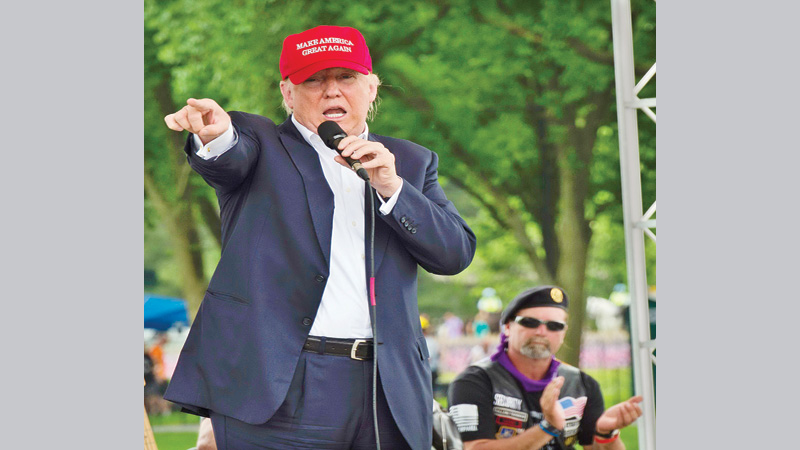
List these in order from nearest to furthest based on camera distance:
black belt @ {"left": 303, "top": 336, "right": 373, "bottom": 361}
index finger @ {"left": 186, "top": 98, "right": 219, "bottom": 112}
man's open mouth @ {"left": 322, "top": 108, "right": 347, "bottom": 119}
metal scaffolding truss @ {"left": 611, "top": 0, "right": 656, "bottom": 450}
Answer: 1. index finger @ {"left": 186, "top": 98, "right": 219, "bottom": 112}
2. black belt @ {"left": 303, "top": 336, "right": 373, "bottom": 361}
3. man's open mouth @ {"left": 322, "top": 108, "right": 347, "bottom": 119}
4. metal scaffolding truss @ {"left": 611, "top": 0, "right": 656, "bottom": 450}

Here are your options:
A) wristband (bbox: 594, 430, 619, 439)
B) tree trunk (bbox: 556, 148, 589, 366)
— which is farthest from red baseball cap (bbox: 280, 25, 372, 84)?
tree trunk (bbox: 556, 148, 589, 366)

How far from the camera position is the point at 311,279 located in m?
1.69

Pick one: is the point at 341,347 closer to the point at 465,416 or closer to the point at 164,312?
the point at 465,416

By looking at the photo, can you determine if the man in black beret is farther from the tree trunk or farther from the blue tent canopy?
the blue tent canopy

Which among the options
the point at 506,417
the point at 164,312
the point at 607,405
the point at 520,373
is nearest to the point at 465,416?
the point at 506,417

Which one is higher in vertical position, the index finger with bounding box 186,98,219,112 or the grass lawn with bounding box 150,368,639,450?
the index finger with bounding box 186,98,219,112

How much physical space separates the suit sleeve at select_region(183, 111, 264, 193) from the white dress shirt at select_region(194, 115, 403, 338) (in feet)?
0.05

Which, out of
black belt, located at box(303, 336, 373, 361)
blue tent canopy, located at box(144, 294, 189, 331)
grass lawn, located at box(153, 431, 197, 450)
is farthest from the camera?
blue tent canopy, located at box(144, 294, 189, 331)

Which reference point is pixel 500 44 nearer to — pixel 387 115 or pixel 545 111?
pixel 545 111

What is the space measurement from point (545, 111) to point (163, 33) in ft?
10.7

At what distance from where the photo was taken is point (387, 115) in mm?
6953

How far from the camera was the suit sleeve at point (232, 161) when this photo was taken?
1648 millimetres

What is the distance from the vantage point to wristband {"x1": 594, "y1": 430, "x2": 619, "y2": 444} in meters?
4.75

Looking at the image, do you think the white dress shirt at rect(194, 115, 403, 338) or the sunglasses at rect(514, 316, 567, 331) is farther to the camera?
the sunglasses at rect(514, 316, 567, 331)
